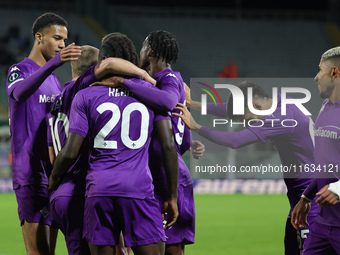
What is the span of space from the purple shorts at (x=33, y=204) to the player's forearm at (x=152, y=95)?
1446 millimetres

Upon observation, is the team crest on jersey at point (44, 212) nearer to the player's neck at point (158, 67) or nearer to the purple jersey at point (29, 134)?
the purple jersey at point (29, 134)

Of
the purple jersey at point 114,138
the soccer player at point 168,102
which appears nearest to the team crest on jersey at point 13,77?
the soccer player at point 168,102

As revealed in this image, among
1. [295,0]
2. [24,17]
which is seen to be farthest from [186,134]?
[295,0]

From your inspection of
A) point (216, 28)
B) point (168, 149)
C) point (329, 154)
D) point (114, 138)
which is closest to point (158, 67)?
point (168, 149)

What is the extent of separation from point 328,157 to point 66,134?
1787mm

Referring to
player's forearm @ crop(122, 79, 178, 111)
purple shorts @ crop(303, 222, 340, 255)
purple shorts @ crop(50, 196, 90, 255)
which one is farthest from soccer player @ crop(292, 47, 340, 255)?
purple shorts @ crop(50, 196, 90, 255)

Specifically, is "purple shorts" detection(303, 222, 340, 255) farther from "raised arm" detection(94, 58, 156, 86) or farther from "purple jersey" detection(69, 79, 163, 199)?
"raised arm" detection(94, 58, 156, 86)

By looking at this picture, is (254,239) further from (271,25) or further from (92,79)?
(271,25)

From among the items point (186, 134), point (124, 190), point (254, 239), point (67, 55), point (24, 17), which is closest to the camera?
point (124, 190)

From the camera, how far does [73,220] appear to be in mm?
3580

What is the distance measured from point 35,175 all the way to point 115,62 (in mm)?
1417

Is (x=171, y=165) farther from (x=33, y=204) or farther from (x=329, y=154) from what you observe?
(x=33, y=204)

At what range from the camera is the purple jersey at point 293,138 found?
4.62 meters

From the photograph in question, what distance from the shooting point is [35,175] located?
4.41 metres
